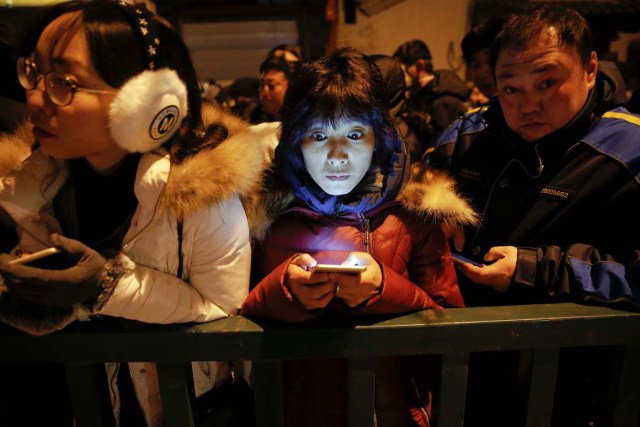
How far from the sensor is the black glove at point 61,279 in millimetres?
934

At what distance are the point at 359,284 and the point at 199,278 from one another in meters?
0.43

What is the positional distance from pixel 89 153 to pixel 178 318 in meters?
0.46

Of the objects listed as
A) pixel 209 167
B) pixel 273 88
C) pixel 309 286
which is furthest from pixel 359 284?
pixel 273 88

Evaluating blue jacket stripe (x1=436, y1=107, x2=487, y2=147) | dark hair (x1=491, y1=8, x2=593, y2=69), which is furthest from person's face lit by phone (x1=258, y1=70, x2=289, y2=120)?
dark hair (x1=491, y1=8, x2=593, y2=69)

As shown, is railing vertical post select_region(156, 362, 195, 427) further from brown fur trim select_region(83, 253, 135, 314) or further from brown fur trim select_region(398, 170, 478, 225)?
brown fur trim select_region(398, 170, 478, 225)

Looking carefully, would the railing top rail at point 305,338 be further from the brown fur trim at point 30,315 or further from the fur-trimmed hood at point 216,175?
the fur-trimmed hood at point 216,175

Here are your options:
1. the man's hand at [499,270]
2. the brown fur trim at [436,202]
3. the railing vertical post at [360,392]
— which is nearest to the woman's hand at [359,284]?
the railing vertical post at [360,392]

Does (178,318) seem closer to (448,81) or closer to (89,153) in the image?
(89,153)

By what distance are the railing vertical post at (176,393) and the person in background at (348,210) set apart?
0.22m

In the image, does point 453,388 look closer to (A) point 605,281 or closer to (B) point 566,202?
(A) point 605,281

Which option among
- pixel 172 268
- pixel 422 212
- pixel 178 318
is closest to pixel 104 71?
pixel 172 268

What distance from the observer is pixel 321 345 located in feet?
3.51

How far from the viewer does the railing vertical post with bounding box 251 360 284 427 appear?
43.3 inches

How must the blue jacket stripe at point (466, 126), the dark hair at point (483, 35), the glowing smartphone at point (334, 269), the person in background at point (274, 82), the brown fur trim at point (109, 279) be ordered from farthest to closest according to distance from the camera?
the person in background at point (274, 82)
the dark hair at point (483, 35)
the blue jacket stripe at point (466, 126)
the brown fur trim at point (109, 279)
the glowing smartphone at point (334, 269)
